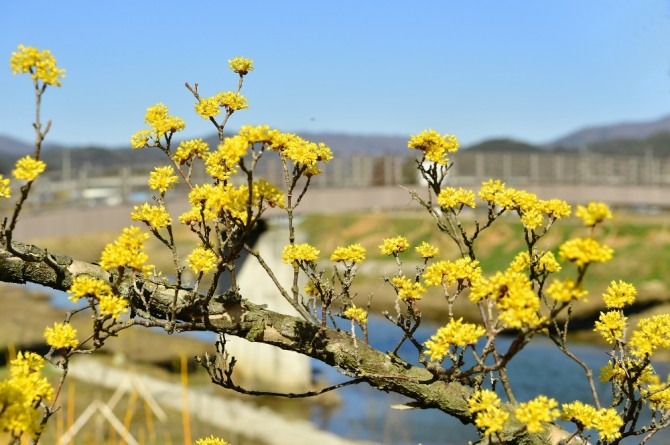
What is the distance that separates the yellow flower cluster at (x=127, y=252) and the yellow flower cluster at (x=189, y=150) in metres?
1.31

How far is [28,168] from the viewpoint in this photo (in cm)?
264

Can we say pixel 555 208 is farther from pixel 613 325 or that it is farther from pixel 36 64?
pixel 36 64

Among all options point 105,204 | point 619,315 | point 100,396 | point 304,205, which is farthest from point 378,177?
point 619,315

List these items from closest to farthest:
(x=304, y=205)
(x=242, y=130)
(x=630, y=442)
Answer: (x=242, y=130) < (x=630, y=442) < (x=304, y=205)

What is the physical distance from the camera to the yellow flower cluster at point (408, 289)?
11.5ft

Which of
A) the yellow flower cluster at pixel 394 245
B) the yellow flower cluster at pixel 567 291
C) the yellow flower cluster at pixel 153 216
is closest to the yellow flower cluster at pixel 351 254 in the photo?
the yellow flower cluster at pixel 394 245

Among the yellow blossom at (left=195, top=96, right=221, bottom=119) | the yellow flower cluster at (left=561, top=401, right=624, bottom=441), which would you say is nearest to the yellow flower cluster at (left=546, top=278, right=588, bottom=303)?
the yellow flower cluster at (left=561, top=401, right=624, bottom=441)

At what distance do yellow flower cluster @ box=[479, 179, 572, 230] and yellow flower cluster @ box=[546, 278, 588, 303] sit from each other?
1275 mm

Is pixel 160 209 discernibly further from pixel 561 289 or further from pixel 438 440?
pixel 438 440

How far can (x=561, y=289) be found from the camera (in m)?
2.39

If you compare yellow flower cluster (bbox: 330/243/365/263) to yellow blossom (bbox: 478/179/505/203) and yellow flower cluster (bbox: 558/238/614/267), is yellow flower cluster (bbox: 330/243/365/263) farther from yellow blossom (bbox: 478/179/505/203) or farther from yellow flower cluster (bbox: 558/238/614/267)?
yellow flower cluster (bbox: 558/238/614/267)

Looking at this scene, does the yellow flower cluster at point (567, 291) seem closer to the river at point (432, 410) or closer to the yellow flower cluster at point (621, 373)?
the yellow flower cluster at point (621, 373)

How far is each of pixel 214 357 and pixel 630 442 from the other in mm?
20085

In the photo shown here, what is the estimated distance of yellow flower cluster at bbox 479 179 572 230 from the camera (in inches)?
147
